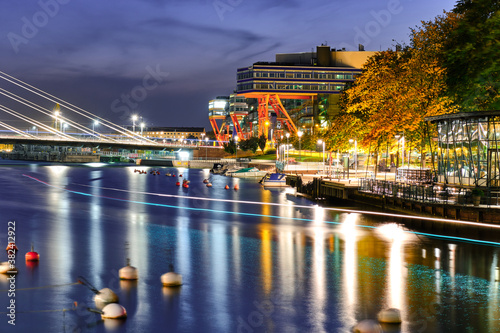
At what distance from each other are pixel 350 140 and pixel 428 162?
1086 cm

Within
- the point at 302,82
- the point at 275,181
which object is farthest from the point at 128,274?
the point at 302,82

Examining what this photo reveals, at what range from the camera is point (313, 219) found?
41.4 metres

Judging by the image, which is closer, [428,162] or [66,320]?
[66,320]

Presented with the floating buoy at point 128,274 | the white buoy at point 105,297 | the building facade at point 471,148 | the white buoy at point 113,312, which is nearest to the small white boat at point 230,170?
the building facade at point 471,148

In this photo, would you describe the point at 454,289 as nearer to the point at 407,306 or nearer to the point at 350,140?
the point at 407,306

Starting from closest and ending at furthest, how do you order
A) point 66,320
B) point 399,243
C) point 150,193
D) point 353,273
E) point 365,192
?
point 66,320 < point 353,273 < point 399,243 < point 365,192 < point 150,193

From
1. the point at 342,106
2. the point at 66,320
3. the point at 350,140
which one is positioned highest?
the point at 342,106

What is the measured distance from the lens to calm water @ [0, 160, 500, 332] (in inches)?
647

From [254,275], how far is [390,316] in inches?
282

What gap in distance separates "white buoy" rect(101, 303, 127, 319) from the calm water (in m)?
0.29

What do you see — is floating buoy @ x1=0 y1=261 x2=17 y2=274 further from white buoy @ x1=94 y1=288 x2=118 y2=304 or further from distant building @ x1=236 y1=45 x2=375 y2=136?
distant building @ x1=236 y1=45 x2=375 y2=136

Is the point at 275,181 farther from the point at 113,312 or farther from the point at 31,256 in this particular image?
the point at 113,312

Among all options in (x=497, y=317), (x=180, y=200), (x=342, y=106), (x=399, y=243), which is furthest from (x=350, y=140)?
(x=497, y=317)

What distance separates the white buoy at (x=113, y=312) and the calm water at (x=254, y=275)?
0.94ft
